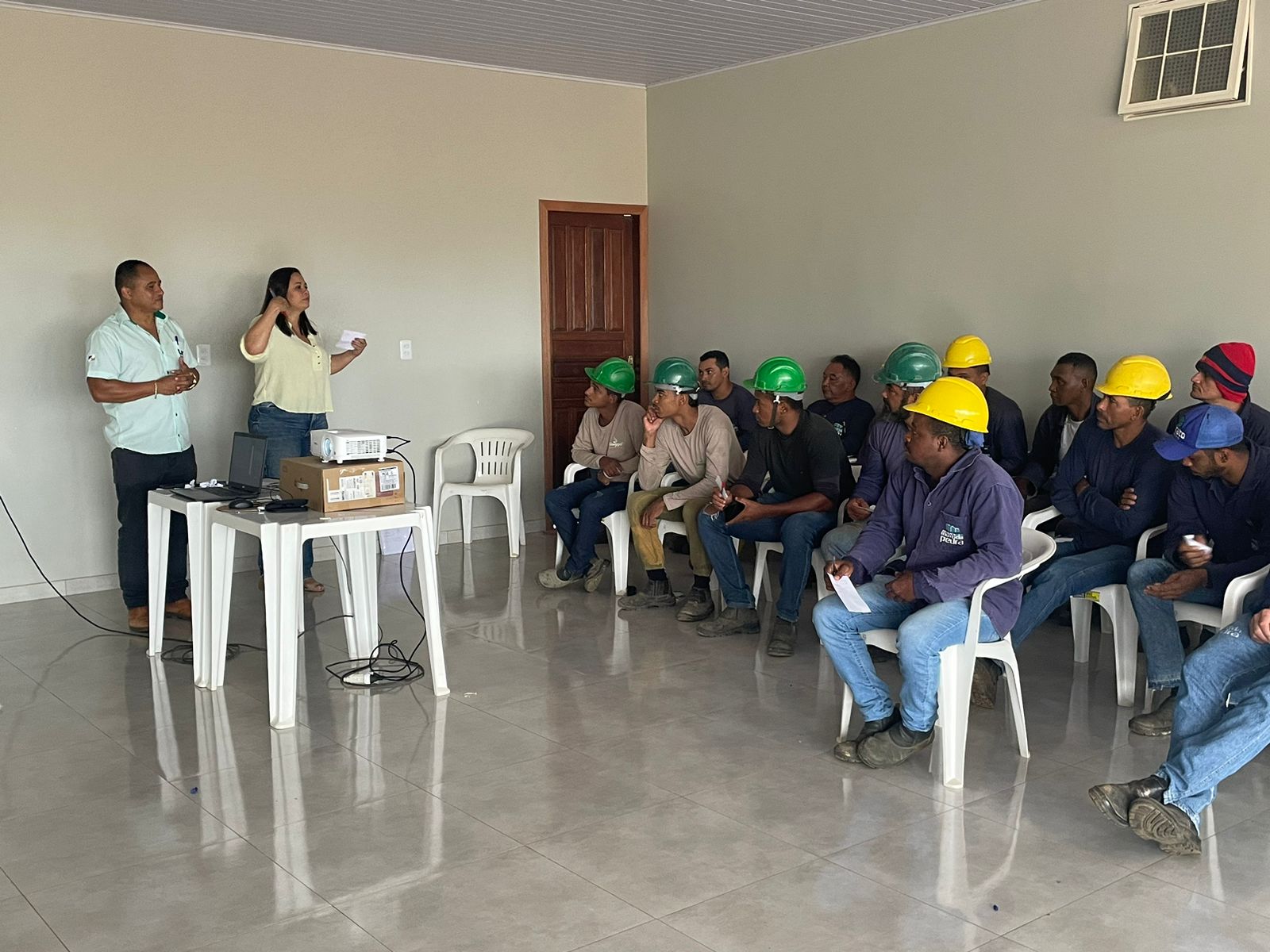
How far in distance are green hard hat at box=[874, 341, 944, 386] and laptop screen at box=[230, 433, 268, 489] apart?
2.80 meters

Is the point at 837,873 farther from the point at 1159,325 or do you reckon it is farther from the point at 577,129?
the point at 577,129

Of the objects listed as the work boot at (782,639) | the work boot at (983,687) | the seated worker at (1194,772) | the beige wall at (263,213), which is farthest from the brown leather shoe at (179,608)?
the seated worker at (1194,772)

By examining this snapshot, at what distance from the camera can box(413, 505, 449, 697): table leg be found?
14.3 feet

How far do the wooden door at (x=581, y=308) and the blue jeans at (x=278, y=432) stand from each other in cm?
206

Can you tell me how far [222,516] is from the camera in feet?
14.5

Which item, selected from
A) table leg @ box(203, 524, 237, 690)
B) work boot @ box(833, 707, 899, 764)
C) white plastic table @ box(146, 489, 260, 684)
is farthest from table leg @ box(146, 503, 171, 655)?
work boot @ box(833, 707, 899, 764)

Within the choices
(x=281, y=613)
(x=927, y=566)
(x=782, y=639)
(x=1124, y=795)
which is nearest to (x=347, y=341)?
(x=281, y=613)

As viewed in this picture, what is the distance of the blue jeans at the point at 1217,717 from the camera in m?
3.04

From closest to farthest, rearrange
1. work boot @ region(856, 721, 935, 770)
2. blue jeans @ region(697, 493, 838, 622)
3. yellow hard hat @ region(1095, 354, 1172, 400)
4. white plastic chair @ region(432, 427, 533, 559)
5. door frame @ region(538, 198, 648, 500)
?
Result: work boot @ region(856, 721, 935, 770), yellow hard hat @ region(1095, 354, 1172, 400), blue jeans @ region(697, 493, 838, 622), white plastic chair @ region(432, 427, 533, 559), door frame @ region(538, 198, 648, 500)

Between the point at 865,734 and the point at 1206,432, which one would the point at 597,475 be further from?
the point at 1206,432

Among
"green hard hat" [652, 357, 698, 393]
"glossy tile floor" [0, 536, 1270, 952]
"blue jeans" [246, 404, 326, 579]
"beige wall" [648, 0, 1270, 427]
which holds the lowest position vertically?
"glossy tile floor" [0, 536, 1270, 952]

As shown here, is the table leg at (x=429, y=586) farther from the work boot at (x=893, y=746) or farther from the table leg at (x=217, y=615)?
the work boot at (x=893, y=746)

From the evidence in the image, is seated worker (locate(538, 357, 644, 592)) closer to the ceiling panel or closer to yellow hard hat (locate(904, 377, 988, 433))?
the ceiling panel

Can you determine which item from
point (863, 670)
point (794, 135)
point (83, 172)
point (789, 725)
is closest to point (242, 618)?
point (83, 172)
